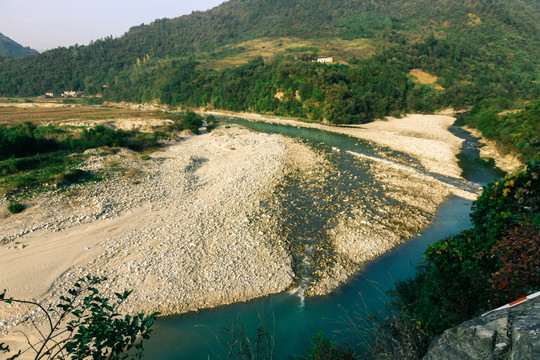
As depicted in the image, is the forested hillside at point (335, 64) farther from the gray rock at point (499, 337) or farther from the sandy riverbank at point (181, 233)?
the gray rock at point (499, 337)

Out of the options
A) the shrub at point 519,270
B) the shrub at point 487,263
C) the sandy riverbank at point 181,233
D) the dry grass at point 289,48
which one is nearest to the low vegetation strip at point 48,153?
the sandy riverbank at point 181,233

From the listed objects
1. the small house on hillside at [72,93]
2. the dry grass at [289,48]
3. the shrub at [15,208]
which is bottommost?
the shrub at [15,208]

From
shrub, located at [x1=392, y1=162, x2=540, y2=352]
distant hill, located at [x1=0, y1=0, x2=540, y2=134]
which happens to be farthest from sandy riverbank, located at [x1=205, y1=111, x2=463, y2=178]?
shrub, located at [x1=392, y1=162, x2=540, y2=352]

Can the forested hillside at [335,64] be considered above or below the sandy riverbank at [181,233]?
above

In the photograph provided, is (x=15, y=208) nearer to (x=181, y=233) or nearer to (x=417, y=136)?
(x=181, y=233)

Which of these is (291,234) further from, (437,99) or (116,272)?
(437,99)

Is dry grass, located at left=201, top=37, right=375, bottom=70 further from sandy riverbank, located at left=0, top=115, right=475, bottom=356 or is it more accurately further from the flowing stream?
the flowing stream

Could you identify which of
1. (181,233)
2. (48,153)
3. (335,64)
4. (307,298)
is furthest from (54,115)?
(335,64)

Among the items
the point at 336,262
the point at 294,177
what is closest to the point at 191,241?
the point at 336,262
